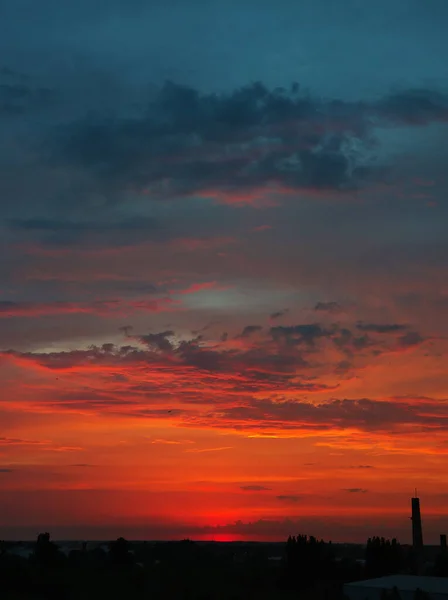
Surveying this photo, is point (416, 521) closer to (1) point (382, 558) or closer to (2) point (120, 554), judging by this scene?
(1) point (382, 558)

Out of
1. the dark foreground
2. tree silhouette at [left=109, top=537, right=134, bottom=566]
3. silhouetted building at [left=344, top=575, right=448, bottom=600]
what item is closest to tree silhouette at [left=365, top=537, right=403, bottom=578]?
the dark foreground

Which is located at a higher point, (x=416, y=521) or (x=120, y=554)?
(x=416, y=521)

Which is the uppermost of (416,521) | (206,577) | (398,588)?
(416,521)

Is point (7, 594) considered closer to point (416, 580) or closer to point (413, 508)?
point (416, 580)

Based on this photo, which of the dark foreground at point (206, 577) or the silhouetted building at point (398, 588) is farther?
the dark foreground at point (206, 577)

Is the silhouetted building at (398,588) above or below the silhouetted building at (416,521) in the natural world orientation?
below

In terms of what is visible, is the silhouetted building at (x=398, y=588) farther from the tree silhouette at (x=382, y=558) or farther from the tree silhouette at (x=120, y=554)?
the tree silhouette at (x=120, y=554)

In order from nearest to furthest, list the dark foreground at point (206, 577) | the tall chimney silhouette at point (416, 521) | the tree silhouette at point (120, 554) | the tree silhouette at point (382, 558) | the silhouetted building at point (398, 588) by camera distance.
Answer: the silhouetted building at point (398, 588) → the dark foreground at point (206, 577) → the tree silhouette at point (382, 558) → the tall chimney silhouette at point (416, 521) → the tree silhouette at point (120, 554)

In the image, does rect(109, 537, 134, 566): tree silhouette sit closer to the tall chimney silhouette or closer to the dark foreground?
the dark foreground

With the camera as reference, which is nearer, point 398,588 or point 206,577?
point 398,588

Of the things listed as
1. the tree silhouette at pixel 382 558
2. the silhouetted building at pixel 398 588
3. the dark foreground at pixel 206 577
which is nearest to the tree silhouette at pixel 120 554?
the dark foreground at pixel 206 577

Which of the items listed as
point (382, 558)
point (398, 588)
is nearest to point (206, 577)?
point (382, 558)

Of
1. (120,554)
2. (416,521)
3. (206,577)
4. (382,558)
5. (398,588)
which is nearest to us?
(398,588)

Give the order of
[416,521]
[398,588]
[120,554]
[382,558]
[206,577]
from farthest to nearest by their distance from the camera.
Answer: [120,554] < [416,521] < [206,577] < [382,558] < [398,588]
